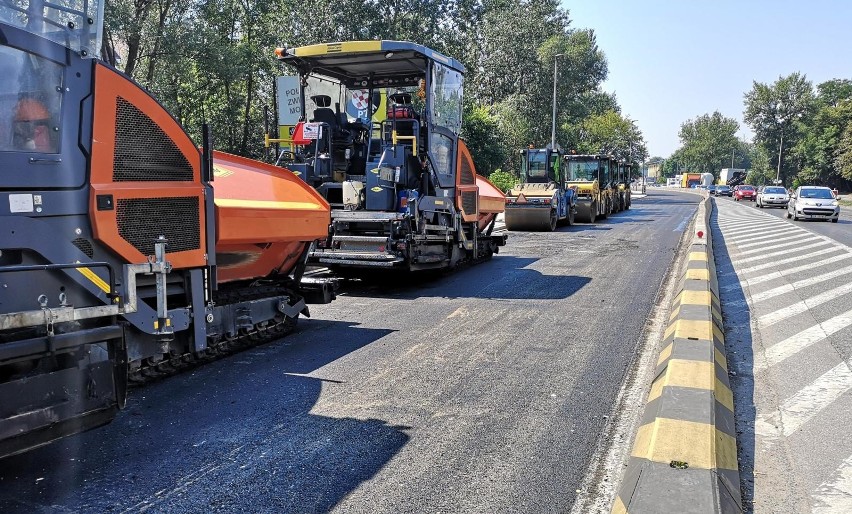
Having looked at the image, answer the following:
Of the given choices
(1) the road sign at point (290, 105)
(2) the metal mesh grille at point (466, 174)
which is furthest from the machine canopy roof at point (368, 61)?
(2) the metal mesh grille at point (466, 174)

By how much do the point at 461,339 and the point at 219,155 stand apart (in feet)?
9.94

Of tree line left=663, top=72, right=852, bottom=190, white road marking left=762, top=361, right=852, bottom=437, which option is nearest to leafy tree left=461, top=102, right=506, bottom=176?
white road marking left=762, top=361, right=852, bottom=437

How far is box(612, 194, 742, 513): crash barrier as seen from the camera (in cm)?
311

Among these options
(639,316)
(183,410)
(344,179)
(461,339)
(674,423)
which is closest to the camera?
(674,423)

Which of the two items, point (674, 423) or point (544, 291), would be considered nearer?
point (674, 423)

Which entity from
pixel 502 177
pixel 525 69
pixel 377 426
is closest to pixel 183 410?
pixel 377 426

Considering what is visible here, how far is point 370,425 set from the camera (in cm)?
441

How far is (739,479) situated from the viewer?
11.9 ft

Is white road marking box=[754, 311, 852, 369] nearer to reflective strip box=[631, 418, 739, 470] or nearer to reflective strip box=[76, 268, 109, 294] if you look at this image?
reflective strip box=[631, 418, 739, 470]

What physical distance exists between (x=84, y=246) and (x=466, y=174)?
26.6 ft

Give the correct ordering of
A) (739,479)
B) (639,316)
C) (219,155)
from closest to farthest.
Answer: (739,479) → (219,155) → (639,316)

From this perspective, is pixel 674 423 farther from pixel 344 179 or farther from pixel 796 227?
pixel 796 227

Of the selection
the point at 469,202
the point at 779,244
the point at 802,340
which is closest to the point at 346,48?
the point at 469,202

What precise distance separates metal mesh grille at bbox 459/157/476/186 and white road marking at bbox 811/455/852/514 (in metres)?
8.20
